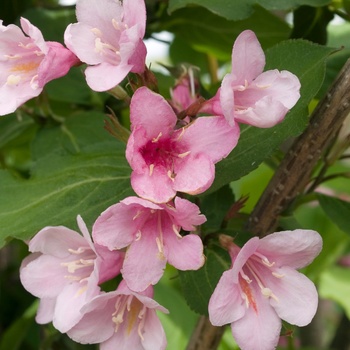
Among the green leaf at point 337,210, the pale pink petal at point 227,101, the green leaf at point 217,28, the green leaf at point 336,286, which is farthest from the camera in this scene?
the green leaf at point 336,286

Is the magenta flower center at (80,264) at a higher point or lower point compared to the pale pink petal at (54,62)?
lower

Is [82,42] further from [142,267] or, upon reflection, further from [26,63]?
[142,267]

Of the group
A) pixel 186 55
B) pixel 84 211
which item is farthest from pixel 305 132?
pixel 186 55

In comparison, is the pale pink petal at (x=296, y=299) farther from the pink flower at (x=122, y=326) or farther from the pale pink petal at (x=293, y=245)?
the pink flower at (x=122, y=326)

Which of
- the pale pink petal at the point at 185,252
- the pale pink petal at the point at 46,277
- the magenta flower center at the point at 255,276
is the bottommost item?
the pale pink petal at the point at 46,277

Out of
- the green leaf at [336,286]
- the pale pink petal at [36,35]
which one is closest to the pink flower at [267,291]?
the pale pink petal at [36,35]

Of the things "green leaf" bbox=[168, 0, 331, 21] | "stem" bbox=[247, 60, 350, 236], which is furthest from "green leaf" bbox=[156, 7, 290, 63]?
"stem" bbox=[247, 60, 350, 236]

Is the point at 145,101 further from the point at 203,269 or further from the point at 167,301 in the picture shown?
the point at 167,301
